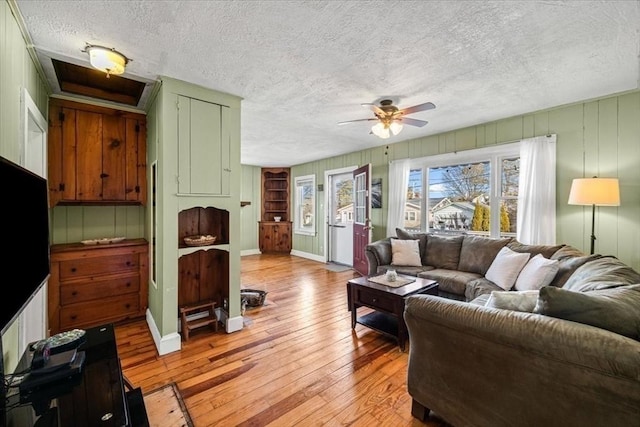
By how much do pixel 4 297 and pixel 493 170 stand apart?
4.63 m

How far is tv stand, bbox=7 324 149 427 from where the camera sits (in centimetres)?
98

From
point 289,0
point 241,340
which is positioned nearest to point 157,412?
point 241,340

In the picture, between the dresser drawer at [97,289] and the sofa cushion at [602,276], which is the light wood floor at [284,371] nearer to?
the dresser drawer at [97,289]

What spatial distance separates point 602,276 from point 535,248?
1434mm

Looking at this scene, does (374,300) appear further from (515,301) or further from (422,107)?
(422,107)

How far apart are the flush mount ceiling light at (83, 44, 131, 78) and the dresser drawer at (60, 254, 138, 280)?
190cm

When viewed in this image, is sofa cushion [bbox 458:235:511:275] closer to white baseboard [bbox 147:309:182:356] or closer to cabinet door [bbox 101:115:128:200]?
white baseboard [bbox 147:309:182:356]

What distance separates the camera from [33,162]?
2443 mm

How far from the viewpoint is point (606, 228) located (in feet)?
9.77

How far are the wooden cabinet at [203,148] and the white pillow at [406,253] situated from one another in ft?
8.09

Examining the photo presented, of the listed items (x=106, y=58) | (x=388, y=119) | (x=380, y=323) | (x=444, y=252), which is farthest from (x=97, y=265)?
(x=444, y=252)

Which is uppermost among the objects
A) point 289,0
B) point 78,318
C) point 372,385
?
point 289,0

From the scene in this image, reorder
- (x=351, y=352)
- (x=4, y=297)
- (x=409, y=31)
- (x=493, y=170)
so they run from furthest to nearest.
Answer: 1. (x=493, y=170)
2. (x=351, y=352)
3. (x=409, y=31)
4. (x=4, y=297)

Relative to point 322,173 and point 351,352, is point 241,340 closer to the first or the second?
point 351,352
